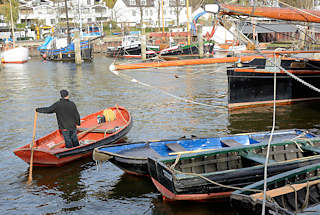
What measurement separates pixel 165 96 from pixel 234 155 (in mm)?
14690

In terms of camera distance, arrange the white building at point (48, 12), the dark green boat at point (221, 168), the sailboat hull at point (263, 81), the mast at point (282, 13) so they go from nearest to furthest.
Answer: the dark green boat at point (221, 168)
the mast at point (282, 13)
the sailboat hull at point (263, 81)
the white building at point (48, 12)

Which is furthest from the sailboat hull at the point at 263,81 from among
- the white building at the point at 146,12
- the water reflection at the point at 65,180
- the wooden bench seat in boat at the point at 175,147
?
the white building at the point at 146,12

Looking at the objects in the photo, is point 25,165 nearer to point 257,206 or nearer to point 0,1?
point 257,206

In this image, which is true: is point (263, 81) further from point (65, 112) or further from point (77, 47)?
point (77, 47)

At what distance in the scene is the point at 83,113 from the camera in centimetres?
2091

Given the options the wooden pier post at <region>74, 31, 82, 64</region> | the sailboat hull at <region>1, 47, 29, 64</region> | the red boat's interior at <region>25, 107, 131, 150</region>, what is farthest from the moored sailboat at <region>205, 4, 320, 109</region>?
the sailboat hull at <region>1, 47, 29, 64</region>

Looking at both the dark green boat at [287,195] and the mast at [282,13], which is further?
the mast at [282,13]

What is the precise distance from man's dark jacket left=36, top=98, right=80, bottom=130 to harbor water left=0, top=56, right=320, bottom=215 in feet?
5.06

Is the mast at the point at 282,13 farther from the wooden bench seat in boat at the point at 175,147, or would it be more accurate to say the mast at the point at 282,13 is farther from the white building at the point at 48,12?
the white building at the point at 48,12

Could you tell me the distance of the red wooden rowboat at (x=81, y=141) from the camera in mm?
12031

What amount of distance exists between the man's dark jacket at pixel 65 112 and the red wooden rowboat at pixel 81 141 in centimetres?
80

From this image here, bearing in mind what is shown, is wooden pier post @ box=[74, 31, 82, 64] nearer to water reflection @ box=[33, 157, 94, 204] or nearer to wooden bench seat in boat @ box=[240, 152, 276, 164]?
water reflection @ box=[33, 157, 94, 204]

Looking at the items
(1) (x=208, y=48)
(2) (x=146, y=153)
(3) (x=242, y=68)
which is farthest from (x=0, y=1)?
(2) (x=146, y=153)

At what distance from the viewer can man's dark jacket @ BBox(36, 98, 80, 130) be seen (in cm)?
1196
